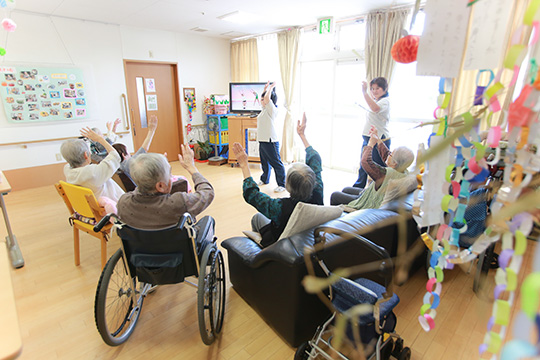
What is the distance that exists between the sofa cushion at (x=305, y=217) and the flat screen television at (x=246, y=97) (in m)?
4.45

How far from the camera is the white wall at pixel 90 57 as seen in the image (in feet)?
13.3

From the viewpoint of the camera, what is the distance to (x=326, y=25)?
450cm

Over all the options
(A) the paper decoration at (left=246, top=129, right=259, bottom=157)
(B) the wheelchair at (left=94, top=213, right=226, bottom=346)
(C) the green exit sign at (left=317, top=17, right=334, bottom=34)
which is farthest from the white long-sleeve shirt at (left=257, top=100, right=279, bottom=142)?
(B) the wheelchair at (left=94, top=213, right=226, bottom=346)

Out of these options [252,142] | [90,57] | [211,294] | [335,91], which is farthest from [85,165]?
[335,91]

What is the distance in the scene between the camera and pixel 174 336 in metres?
1.72

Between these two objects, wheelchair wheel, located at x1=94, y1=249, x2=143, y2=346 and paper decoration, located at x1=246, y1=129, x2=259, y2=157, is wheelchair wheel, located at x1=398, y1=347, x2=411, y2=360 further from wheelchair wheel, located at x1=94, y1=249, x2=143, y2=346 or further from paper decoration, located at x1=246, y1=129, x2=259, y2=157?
paper decoration, located at x1=246, y1=129, x2=259, y2=157

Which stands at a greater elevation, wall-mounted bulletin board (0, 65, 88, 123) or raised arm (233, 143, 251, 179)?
wall-mounted bulletin board (0, 65, 88, 123)

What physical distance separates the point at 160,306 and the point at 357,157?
13.6 feet

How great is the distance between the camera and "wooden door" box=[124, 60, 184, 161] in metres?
5.37

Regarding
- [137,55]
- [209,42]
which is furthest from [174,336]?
[209,42]

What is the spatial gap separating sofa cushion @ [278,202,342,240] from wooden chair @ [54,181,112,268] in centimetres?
144

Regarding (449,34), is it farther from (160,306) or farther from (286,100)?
(286,100)

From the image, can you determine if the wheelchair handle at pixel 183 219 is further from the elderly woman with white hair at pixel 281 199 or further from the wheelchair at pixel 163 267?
the elderly woman with white hair at pixel 281 199

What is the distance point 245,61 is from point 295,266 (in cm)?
573
